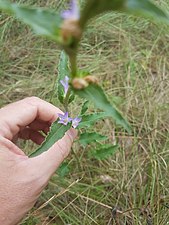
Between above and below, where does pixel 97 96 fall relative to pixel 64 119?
above

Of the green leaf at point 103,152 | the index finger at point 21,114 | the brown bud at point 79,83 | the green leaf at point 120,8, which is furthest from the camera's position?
the green leaf at point 103,152

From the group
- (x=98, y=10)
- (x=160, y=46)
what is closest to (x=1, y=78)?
(x=160, y=46)

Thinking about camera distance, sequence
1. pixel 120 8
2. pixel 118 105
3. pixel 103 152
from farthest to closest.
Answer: pixel 118 105 < pixel 103 152 < pixel 120 8

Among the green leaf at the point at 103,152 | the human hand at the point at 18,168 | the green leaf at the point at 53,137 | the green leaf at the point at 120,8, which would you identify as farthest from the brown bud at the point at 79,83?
the green leaf at the point at 103,152

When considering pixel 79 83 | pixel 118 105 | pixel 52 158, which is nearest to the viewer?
pixel 79 83

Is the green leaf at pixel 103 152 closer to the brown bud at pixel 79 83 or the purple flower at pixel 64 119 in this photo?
the purple flower at pixel 64 119

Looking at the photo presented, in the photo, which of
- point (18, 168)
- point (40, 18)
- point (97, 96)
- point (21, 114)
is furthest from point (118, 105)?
point (40, 18)

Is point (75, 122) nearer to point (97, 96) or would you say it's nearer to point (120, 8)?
point (97, 96)
